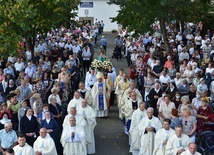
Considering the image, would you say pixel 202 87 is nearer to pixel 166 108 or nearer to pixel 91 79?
pixel 166 108

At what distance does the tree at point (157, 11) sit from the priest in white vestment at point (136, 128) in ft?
34.0

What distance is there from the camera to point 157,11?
2586 cm

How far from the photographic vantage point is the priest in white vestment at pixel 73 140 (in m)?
14.4

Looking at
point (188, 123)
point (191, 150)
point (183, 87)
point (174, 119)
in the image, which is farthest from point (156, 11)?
point (191, 150)

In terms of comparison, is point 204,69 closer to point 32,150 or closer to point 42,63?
point 42,63

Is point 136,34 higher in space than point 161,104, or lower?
higher

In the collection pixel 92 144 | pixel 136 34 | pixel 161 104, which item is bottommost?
pixel 92 144

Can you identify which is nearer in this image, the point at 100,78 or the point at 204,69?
the point at 100,78

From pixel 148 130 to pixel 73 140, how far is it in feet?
6.53

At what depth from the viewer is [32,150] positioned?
12844 mm

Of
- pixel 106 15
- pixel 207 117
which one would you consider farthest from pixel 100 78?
pixel 106 15

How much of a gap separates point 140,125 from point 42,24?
34.5 ft

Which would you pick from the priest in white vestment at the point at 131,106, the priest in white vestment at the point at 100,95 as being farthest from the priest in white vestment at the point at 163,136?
the priest in white vestment at the point at 100,95

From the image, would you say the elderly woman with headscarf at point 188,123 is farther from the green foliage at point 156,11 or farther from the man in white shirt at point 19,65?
the green foliage at point 156,11
